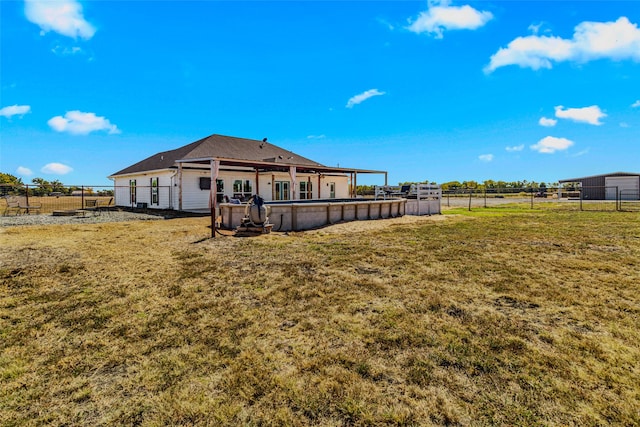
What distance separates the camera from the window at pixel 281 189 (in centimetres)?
2341

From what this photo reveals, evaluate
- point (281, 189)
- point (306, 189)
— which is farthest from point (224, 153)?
point (306, 189)

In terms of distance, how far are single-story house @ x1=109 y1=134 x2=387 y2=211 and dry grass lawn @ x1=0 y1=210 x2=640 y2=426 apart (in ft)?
37.8

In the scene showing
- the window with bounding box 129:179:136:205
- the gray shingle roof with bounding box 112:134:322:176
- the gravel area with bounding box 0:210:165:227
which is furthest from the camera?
the window with bounding box 129:179:136:205

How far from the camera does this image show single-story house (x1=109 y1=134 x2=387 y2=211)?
61.4ft

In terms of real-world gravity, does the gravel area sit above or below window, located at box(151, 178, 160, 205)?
below

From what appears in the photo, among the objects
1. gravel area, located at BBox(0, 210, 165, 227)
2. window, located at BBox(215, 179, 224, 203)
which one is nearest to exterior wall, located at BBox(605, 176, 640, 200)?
window, located at BBox(215, 179, 224, 203)

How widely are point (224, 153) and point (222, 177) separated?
277 cm

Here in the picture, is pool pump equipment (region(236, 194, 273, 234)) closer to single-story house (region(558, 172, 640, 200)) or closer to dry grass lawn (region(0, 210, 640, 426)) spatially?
dry grass lawn (region(0, 210, 640, 426))

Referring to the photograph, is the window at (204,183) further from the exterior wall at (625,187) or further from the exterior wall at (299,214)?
the exterior wall at (625,187)

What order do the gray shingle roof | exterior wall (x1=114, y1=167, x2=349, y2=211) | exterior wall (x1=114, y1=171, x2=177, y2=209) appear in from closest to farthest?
1. exterior wall (x1=114, y1=167, x2=349, y2=211)
2. exterior wall (x1=114, y1=171, x2=177, y2=209)
3. the gray shingle roof

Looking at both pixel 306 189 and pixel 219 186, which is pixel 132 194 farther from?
pixel 306 189

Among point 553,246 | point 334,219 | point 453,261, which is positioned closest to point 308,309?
point 453,261

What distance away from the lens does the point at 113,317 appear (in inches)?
139

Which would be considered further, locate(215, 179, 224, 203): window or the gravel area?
locate(215, 179, 224, 203): window
